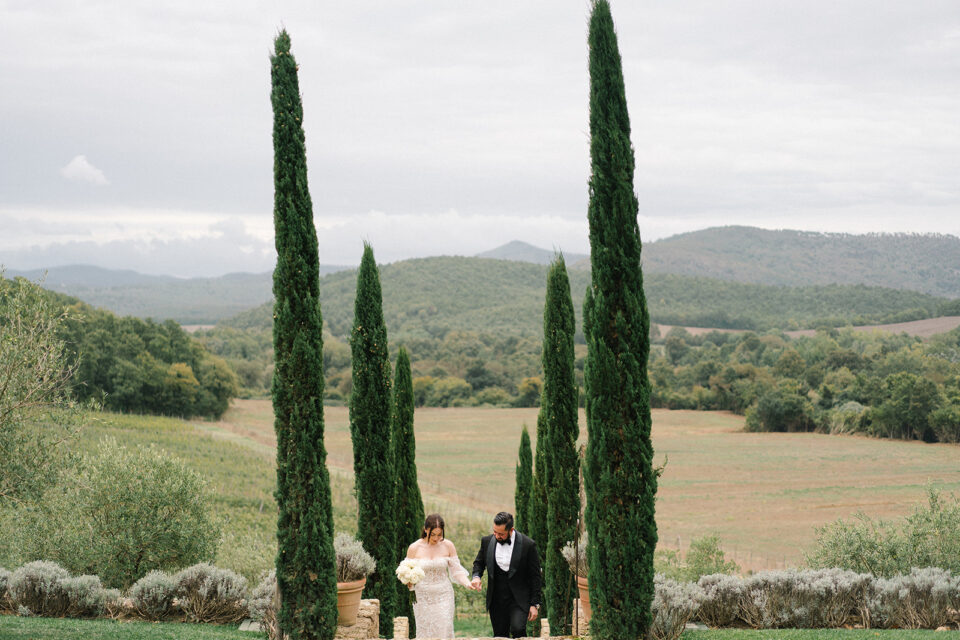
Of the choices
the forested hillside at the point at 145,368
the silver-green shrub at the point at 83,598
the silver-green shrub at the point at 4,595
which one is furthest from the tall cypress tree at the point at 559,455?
the forested hillside at the point at 145,368

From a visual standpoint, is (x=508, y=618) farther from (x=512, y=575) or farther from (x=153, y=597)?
(x=153, y=597)

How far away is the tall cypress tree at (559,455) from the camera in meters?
11.6

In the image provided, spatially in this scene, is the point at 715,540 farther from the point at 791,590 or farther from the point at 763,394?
the point at 763,394

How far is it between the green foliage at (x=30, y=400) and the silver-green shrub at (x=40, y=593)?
4.88ft

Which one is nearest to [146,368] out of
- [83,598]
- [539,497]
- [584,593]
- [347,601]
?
[83,598]

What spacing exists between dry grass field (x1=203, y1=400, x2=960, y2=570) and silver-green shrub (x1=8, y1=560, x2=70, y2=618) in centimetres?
1823

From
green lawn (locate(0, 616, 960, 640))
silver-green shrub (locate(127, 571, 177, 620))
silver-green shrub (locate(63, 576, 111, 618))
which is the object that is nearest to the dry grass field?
green lawn (locate(0, 616, 960, 640))

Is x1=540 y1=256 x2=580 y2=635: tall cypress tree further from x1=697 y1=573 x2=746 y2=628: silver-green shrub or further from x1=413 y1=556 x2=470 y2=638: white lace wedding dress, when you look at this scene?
x1=413 y1=556 x2=470 y2=638: white lace wedding dress

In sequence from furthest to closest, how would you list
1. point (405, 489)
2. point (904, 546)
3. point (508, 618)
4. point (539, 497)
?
1. point (405, 489)
2. point (539, 497)
3. point (904, 546)
4. point (508, 618)

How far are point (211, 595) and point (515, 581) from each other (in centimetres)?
555

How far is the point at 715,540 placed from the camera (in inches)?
698

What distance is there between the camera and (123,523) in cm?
1502

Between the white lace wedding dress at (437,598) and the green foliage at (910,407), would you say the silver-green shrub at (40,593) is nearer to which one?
the white lace wedding dress at (437,598)

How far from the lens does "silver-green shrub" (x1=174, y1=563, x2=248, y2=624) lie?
35.7 feet
